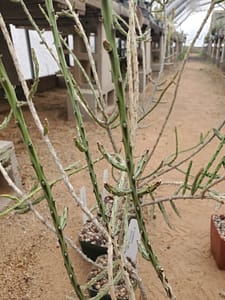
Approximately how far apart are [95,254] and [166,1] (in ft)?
3.95

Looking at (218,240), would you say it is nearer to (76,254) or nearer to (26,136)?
(76,254)

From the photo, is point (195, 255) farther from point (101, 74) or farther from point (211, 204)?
point (101, 74)

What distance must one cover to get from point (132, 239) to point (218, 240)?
63 cm

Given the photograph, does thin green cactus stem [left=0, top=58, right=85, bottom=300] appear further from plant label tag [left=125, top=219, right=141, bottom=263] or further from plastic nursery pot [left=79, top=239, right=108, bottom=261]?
plastic nursery pot [left=79, top=239, right=108, bottom=261]

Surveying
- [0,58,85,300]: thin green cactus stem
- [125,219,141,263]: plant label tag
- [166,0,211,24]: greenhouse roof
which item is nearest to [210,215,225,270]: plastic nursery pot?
[125,219,141,263]: plant label tag

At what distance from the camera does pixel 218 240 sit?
4.91ft

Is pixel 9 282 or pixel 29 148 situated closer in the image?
pixel 29 148

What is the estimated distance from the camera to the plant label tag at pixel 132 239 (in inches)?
42.6

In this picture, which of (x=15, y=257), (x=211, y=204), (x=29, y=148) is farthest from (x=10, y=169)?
(x=29, y=148)

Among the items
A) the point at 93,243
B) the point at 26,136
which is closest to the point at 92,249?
the point at 93,243

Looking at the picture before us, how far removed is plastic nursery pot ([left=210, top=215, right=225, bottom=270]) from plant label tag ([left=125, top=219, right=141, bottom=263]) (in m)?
0.59

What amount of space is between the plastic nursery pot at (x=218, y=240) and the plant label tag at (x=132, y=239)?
23.1 inches

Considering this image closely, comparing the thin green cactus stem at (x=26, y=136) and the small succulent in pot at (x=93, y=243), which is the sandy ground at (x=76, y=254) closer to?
the small succulent in pot at (x=93, y=243)

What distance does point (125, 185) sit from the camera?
1.09 metres
